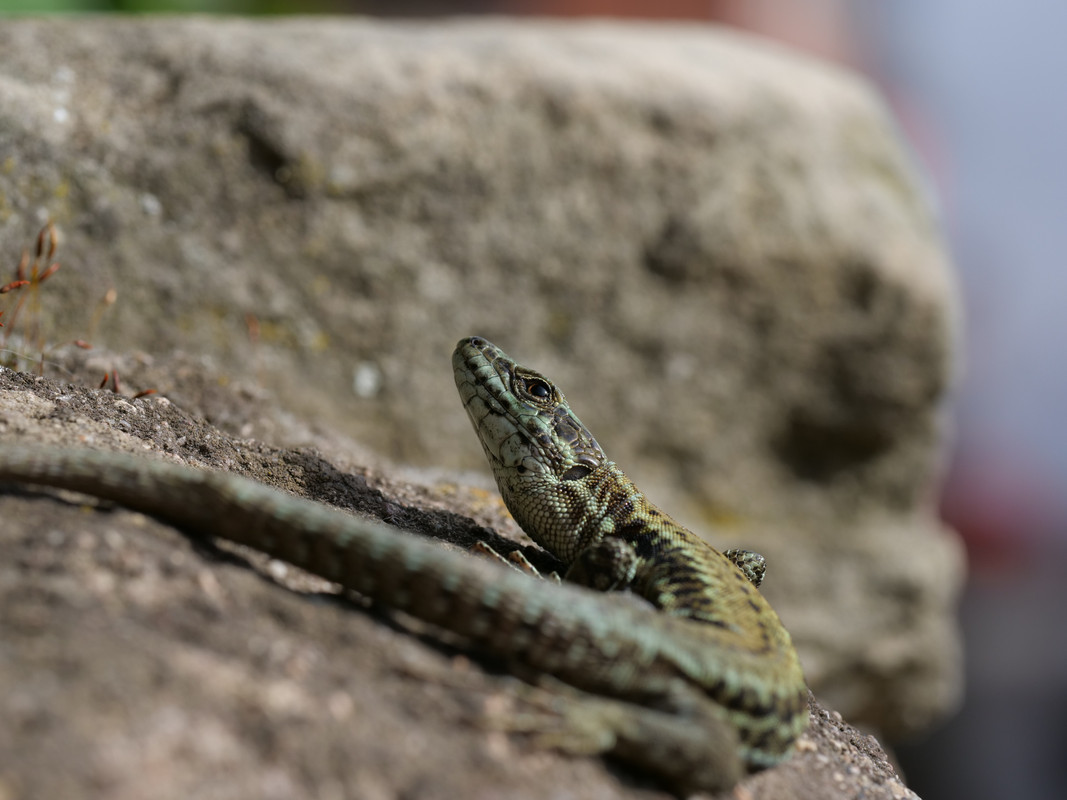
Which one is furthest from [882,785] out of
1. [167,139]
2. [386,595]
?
[167,139]

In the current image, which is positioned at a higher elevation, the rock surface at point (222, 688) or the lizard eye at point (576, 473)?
the lizard eye at point (576, 473)

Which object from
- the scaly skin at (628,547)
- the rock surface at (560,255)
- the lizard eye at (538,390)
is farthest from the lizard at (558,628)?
the rock surface at (560,255)

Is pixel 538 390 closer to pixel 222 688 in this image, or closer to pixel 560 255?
pixel 222 688

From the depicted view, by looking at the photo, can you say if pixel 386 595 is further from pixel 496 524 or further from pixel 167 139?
pixel 167 139

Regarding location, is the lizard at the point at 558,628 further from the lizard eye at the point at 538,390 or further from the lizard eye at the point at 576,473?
the lizard eye at the point at 538,390

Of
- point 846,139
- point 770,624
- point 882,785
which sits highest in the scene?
point 846,139

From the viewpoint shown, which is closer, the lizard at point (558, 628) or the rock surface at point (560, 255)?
the lizard at point (558, 628)

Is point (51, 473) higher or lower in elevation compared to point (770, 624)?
lower

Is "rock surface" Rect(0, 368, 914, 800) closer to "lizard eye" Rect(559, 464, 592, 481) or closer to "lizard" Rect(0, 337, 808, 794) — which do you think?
"lizard" Rect(0, 337, 808, 794)
